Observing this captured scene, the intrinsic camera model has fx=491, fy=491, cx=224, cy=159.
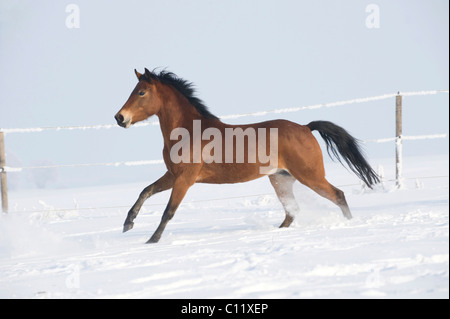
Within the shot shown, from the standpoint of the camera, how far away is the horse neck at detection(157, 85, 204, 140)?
4621 mm

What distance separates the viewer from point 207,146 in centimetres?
443

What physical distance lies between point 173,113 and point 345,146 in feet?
5.76

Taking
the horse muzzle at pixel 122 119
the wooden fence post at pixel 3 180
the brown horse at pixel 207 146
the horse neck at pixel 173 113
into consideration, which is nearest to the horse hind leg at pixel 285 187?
the brown horse at pixel 207 146

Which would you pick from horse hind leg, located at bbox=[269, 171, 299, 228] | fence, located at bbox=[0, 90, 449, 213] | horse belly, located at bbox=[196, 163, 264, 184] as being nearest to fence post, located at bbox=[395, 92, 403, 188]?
fence, located at bbox=[0, 90, 449, 213]

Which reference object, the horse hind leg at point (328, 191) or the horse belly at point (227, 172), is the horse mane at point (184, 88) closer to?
the horse belly at point (227, 172)

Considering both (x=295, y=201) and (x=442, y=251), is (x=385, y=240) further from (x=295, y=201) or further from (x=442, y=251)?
(x=295, y=201)

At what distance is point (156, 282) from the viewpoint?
98.7 inches

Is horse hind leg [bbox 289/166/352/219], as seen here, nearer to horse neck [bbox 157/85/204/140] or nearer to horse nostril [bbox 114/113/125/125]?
horse neck [bbox 157/85/204/140]

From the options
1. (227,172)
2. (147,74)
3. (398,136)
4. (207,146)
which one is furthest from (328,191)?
(398,136)

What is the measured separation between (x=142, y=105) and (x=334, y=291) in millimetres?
2969

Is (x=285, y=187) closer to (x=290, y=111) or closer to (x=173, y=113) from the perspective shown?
(x=173, y=113)

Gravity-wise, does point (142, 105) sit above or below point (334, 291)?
above
